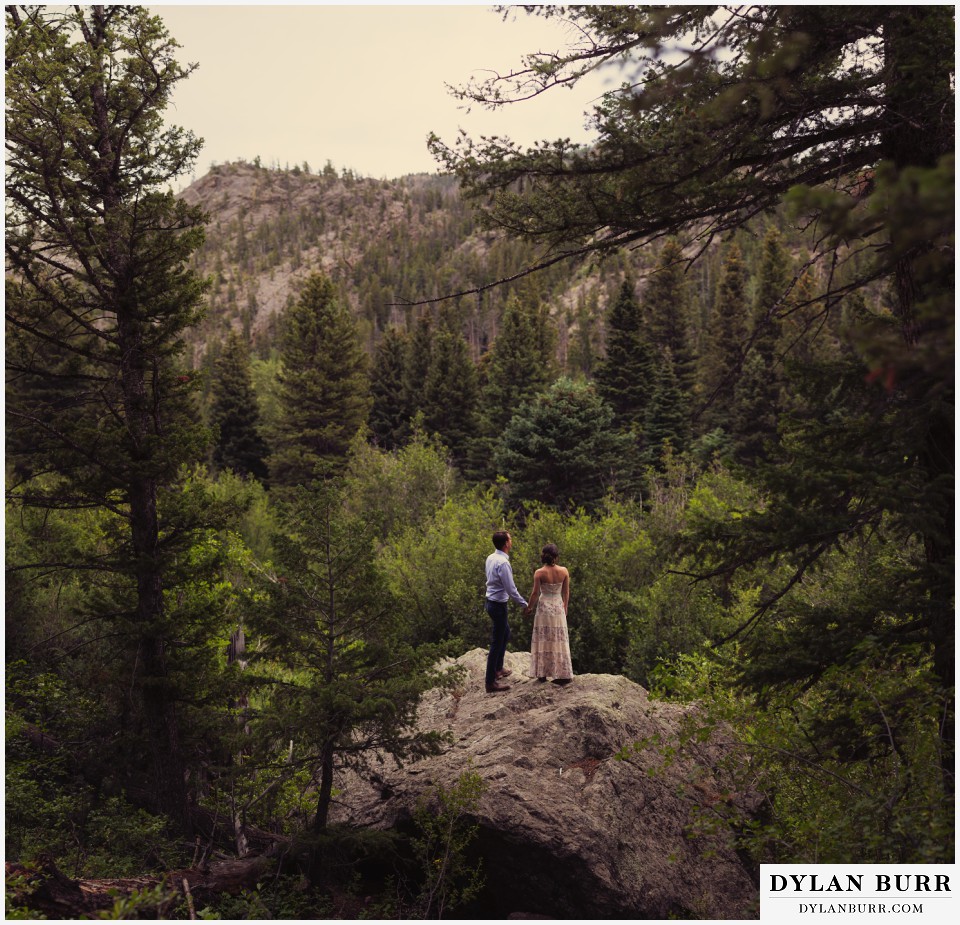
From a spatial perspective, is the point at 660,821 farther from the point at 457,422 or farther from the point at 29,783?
the point at 457,422

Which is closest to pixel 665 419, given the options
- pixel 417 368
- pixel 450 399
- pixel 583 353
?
pixel 450 399

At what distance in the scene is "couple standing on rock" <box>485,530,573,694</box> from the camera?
893 centimetres

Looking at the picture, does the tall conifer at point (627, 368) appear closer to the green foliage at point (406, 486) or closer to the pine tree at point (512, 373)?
the pine tree at point (512, 373)

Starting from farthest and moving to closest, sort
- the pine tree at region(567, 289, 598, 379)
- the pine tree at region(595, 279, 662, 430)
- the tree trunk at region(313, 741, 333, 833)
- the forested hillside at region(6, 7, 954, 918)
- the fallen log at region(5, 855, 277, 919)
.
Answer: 1. the pine tree at region(567, 289, 598, 379)
2. the pine tree at region(595, 279, 662, 430)
3. the tree trunk at region(313, 741, 333, 833)
4. the fallen log at region(5, 855, 277, 919)
5. the forested hillside at region(6, 7, 954, 918)

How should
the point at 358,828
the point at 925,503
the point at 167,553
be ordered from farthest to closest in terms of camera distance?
the point at 167,553, the point at 358,828, the point at 925,503

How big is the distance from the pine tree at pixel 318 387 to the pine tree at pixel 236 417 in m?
1.76

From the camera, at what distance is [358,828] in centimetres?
826

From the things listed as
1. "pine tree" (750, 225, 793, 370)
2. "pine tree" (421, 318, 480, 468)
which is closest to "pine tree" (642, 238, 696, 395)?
"pine tree" (750, 225, 793, 370)

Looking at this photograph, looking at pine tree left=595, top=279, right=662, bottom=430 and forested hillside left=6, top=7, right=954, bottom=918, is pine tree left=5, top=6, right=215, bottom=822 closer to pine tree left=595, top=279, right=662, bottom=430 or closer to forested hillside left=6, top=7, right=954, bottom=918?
forested hillside left=6, top=7, right=954, bottom=918

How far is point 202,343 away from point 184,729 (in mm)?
162731

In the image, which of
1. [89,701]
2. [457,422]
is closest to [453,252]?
[457,422]

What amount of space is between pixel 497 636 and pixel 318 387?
3572 cm

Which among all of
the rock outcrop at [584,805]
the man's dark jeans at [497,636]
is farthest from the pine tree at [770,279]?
the rock outcrop at [584,805]

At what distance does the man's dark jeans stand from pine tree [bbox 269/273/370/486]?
3213cm
